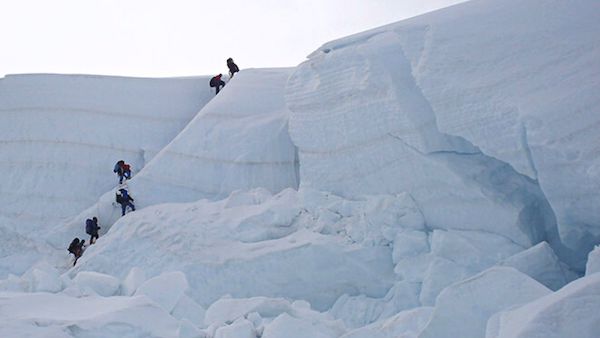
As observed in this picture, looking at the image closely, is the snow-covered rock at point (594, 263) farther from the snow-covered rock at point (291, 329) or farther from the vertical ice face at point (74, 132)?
the vertical ice face at point (74, 132)

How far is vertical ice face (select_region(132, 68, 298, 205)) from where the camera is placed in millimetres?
9484

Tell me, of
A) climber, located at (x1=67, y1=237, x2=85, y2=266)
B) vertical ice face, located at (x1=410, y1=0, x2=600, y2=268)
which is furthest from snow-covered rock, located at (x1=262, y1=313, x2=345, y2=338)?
climber, located at (x1=67, y1=237, x2=85, y2=266)

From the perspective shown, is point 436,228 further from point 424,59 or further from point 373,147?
point 424,59

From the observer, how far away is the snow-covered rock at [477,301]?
14.4 feet

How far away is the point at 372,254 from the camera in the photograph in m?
7.15

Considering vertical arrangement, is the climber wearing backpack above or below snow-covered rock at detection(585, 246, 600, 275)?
above

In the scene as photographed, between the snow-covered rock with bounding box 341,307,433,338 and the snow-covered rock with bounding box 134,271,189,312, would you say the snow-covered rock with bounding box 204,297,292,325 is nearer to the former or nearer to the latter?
the snow-covered rock with bounding box 134,271,189,312

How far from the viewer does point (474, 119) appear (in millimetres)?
6820

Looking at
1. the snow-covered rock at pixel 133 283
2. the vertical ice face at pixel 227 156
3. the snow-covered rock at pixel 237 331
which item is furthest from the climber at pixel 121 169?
the snow-covered rock at pixel 237 331

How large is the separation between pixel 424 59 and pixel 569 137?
1.91 m

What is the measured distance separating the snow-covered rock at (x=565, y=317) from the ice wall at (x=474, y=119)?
2659 mm

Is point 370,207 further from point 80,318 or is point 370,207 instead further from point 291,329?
point 80,318

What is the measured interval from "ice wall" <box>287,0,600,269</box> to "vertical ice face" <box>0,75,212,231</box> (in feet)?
12.7

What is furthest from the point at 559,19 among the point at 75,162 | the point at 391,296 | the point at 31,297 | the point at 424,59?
the point at 75,162
